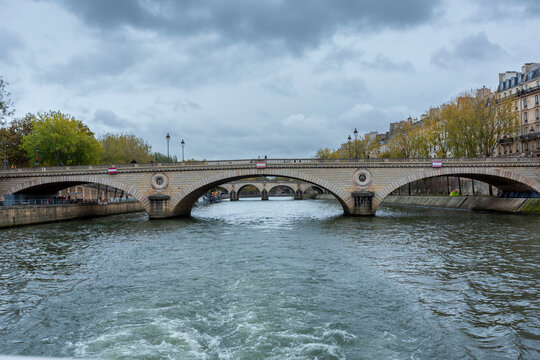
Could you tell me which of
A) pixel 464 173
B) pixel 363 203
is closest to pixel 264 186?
pixel 363 203

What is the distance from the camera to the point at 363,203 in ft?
132

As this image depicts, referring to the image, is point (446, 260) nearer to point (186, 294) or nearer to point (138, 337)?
point (186, 294)

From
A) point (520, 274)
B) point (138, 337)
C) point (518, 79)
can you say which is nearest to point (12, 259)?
point (138, 337)

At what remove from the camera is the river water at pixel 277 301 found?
8.15 meters

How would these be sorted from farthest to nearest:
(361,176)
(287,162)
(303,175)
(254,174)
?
(254,174), (287,162), (303,175), (361,176)

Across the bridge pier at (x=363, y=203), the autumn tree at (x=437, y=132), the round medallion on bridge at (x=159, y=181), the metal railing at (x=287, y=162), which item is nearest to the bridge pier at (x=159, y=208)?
the round medallion on bridge at (x=159, y=181)

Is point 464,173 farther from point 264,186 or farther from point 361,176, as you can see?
→ point 264,186

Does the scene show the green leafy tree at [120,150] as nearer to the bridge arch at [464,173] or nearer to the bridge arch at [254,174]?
the bridge arch at [254,174]

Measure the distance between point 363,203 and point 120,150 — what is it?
47.1 m

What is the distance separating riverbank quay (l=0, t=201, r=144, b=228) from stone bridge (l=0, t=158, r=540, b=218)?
3.40m

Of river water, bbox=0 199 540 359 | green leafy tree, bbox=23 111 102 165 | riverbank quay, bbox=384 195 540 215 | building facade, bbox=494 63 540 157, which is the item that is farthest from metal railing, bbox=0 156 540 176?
river water, bbox=0 199 540 359

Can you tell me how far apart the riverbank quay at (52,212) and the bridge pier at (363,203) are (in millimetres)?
28740

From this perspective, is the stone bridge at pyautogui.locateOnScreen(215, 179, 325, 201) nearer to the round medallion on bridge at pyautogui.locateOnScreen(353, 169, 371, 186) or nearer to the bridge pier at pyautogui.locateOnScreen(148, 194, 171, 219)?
the bridge pier at pyautogui.locateOnScreen(148, 194, 171, 219)

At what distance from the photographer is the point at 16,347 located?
8.28 meters
